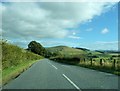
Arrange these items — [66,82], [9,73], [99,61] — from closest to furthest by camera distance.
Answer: [66,82]
[9,73]
[99,61]

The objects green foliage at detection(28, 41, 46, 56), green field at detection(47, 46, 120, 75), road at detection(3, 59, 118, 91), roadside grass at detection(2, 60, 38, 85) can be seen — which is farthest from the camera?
green foliage at detection(28, 41, 46, 56)

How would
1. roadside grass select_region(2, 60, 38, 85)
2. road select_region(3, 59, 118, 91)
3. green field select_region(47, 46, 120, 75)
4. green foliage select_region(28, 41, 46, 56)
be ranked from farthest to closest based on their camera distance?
green foliage select_region(28, 41, 46, 56) → green field select_region(47, 46, 120, 75) → roadside grass select_region(2, 60, 38, 85) → road select_region(3, 59, 118, 91)

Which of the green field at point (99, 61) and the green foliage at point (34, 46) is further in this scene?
the green foliage at point (34, 46)

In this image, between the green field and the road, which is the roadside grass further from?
the green field

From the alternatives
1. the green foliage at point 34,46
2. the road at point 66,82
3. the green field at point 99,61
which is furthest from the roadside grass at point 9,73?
the green foliage at point 34,46

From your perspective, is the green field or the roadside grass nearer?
the roadside grass

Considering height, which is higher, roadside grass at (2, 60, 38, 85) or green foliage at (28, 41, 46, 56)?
green foliage at (28, 41, 46, 56)

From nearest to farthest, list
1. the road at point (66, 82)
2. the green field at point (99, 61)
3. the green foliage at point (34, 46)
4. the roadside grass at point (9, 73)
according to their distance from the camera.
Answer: the road at point (66, 82) → the roadside grass at point (9, 73) → the green field at point (99, 61) → the green foliage at point (34, 46)

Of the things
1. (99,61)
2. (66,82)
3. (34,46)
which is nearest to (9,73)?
(66,82)

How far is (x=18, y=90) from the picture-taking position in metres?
12.6

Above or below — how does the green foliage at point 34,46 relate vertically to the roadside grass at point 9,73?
above

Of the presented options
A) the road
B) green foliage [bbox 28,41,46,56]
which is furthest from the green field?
green foliage [bbox 28,41,46,56]

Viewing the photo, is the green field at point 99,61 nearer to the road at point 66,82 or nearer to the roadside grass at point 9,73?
the road at point 66,82

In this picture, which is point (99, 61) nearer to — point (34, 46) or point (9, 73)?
point (9, 73)
